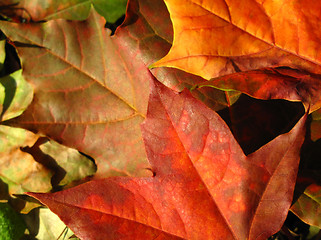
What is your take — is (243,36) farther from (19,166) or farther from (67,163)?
(19,166)

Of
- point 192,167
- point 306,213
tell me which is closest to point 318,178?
point 306,213

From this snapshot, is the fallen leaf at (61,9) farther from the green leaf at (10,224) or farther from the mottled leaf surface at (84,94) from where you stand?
the green leaf at (10,224)

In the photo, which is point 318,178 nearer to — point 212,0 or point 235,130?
point 235,130

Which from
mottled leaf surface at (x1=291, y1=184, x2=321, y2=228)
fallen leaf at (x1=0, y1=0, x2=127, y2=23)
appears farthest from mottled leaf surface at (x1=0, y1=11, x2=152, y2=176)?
mottled leaf surface at (x1=291, y1=184, x2=321, y2=228)

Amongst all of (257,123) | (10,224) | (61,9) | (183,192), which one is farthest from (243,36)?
(10,224)

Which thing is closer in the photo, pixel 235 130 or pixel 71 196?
pixel 71 196

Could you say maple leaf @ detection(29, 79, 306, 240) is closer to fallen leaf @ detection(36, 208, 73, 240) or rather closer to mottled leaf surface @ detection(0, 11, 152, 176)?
mottled leaf surface @ detection(0, 11, 152, 176)
